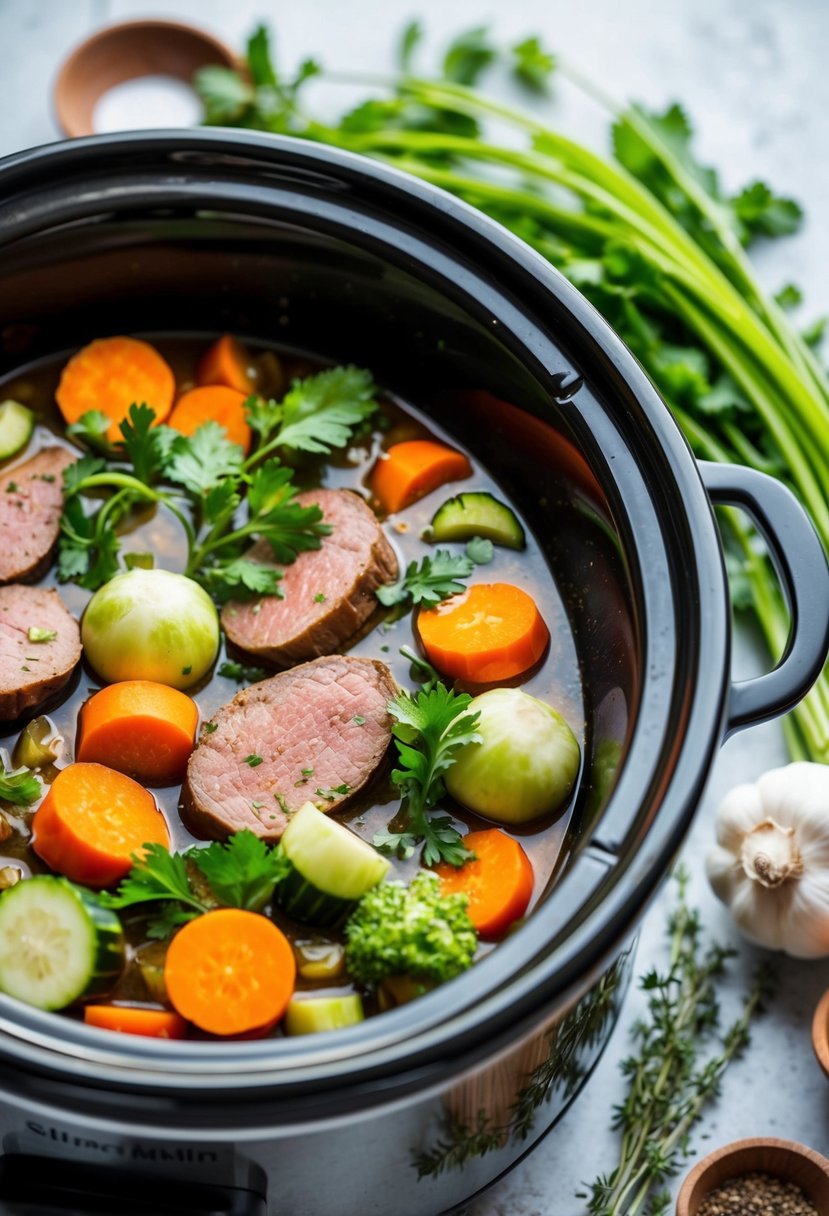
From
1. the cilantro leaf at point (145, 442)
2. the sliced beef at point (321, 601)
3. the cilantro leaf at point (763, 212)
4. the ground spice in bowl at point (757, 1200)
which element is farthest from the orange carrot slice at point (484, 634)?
the cilantro leaf at point (763, 212)

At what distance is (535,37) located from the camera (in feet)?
11.2

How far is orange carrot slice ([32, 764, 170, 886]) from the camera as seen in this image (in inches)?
83.0

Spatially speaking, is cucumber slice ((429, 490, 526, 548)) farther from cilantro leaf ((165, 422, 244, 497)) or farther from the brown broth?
cilantro leaf ((165, 422, 244, 497))

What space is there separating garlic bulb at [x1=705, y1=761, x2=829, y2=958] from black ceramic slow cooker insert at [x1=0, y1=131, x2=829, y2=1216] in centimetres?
37

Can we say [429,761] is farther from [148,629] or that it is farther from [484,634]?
[148,629]

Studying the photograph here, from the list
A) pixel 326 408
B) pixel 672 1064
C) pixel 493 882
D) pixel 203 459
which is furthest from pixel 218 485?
pixel 672 1064

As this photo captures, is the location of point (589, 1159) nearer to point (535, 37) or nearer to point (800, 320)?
point (800, 320)

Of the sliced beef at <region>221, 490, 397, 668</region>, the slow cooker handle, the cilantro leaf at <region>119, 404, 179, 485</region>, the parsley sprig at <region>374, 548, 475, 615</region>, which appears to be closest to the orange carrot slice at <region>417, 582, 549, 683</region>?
the parsley sprig at <region>374, 548, 475, 615</region>

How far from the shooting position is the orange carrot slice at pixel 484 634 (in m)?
2.35

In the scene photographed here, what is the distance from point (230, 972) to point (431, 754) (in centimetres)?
47

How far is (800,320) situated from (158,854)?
217 centimetres

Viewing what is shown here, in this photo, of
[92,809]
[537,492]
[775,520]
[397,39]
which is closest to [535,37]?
[397,39]

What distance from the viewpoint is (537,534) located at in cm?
257

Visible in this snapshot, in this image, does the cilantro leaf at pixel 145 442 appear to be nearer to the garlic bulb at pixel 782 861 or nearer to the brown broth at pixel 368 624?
the brown broth at pixel 368 624
